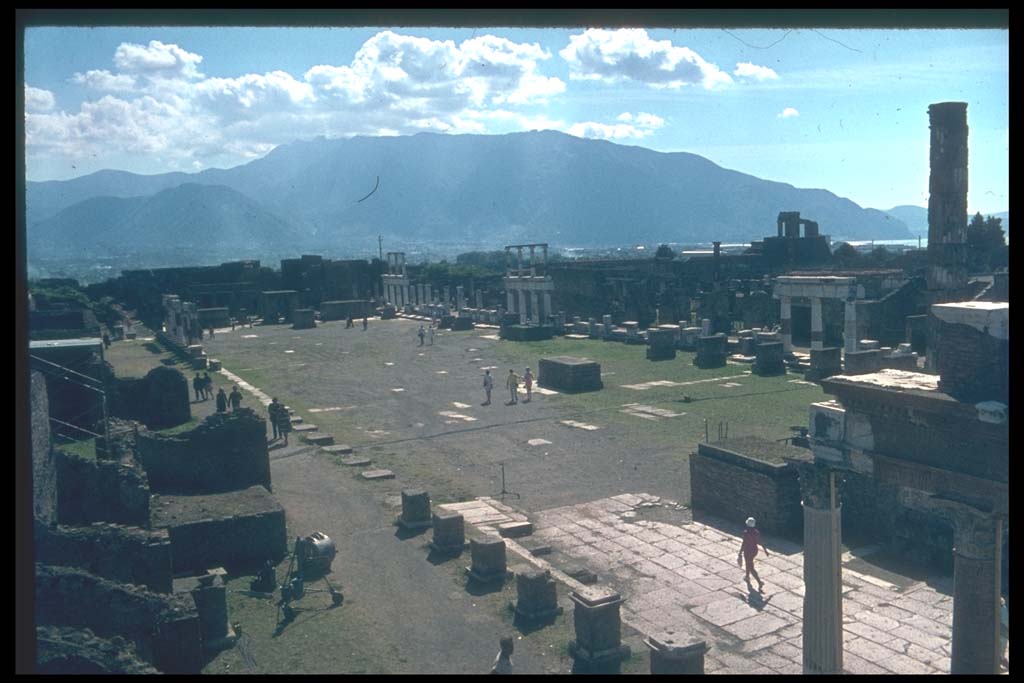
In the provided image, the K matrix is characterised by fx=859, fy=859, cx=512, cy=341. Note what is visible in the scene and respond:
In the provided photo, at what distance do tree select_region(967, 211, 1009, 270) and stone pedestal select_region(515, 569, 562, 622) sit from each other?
74.3ft

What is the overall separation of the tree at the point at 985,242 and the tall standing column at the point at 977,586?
2339 cm

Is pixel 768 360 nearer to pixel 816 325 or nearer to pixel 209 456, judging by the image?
pixel 816 325

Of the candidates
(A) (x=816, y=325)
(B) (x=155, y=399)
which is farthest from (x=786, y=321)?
(B) (x=155, y=399)

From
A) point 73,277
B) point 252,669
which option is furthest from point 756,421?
point 73,277

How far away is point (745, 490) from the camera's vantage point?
40.5ft

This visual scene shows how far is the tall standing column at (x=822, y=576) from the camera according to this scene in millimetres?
6543

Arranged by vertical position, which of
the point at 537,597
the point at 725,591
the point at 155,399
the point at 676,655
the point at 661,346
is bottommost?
the point at 725,591

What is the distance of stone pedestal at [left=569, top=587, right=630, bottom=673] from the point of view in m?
8.33

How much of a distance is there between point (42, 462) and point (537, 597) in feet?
19.7

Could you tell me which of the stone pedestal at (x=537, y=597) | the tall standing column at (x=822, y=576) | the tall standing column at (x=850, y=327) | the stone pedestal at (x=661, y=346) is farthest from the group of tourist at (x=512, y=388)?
the tall standing column at (x=822, y=576)

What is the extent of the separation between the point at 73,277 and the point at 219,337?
34.8 feet

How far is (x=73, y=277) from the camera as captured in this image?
46.8 meters

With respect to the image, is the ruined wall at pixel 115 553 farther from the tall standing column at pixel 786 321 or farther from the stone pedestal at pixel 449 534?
the tall standing column at pixel 786 321

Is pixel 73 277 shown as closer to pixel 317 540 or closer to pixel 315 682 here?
pixel 317 540
